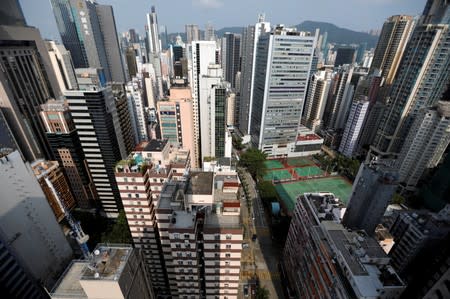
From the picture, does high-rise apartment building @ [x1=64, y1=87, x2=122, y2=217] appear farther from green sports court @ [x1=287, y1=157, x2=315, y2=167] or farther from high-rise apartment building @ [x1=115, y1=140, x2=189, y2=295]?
green sports court @ [x1=287, y1=157, x2=315, y2=167]

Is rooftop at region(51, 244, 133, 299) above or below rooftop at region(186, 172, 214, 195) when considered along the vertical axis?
below

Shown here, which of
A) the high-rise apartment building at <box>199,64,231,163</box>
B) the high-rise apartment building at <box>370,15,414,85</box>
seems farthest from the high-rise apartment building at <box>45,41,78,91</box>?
the high-rise apartment building at <box>370,15,414,85</box>

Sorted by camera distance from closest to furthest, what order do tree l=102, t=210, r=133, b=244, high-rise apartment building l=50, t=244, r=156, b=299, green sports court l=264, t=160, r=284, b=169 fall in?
high-rise apartment building l=50, t=244, r=156, b=299 → tree l=102, t=210, r=133, b=244 → green sports court l=264, t=160, r=284, b=169

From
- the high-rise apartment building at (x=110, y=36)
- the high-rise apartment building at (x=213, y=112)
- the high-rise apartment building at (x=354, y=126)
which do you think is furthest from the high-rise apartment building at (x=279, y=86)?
the high-rise apartment building at (x=110, y=36)

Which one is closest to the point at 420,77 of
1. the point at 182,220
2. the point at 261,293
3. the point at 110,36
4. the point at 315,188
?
the point at 315,188

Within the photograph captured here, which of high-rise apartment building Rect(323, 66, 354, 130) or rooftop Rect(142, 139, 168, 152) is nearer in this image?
rooftop Rect(142, 139, 168, 152)

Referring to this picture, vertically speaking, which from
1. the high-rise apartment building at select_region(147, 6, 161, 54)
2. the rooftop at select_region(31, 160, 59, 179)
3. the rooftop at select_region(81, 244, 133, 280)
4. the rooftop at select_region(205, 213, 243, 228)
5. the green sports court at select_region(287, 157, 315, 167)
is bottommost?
the green sports court at select_region(287, 157, 315, 167)

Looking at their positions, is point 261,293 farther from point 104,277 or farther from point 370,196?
point 104,277

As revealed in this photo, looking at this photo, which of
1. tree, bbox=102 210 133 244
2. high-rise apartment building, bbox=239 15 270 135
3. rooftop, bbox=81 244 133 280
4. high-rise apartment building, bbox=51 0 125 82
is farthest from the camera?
high-rise apartment building, bbox=51 0 125 82
